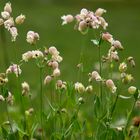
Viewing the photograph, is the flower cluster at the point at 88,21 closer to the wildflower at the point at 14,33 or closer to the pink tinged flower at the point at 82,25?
the pink tinged flower at the point at 82,25

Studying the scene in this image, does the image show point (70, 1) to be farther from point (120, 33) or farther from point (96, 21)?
point (96, 21)

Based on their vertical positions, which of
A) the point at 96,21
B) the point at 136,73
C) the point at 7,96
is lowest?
the point at 136,73

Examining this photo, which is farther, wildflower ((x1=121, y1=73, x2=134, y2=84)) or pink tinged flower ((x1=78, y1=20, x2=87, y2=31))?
wildflower ((x1=121, y1=73, x2=134, y2=84))

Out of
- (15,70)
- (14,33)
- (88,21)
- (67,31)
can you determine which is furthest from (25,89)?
(67,31)

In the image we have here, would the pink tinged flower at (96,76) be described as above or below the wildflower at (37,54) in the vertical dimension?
below

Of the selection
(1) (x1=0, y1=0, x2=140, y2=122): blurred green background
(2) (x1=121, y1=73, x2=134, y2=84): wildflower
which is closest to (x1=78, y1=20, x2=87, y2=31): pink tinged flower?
(2) (x1=121, y1=73, x2=134, y2=84): wildflower

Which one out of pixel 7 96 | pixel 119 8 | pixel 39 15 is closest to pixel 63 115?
pixel 7 96

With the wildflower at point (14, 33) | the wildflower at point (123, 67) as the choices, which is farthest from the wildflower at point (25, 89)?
the wildflower at point (123, 67)

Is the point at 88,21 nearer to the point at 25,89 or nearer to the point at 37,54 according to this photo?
the point at 37,54

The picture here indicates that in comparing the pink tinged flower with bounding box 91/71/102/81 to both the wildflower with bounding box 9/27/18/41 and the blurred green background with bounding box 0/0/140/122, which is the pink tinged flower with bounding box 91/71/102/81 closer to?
the wildflower with bounding box 9/27/18/41
